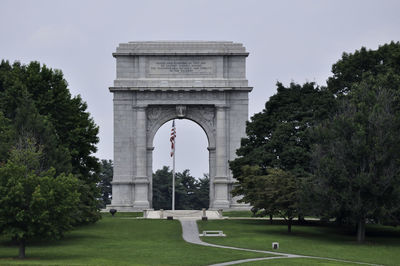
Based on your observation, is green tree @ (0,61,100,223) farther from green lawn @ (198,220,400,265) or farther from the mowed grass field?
green lawn @ (198,220,400,265)

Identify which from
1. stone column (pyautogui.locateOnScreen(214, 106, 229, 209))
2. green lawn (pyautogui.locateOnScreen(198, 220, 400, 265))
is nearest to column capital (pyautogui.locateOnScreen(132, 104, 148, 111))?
stone column (pyautogui.locateOnScreen(214, 106, 229, 209))

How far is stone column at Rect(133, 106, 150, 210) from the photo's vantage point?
8981 cm

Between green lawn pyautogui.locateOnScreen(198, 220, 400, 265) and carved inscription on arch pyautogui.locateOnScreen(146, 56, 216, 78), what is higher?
carved inscription on arch pyautogui.locateOnScreen(146, 56, 216, 78)

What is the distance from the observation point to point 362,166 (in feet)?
182

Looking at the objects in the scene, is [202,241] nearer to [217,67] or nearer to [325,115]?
[325,115]

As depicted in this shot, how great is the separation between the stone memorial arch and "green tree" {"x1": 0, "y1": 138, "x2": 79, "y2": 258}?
4521 centimetres

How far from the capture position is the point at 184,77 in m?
91.1

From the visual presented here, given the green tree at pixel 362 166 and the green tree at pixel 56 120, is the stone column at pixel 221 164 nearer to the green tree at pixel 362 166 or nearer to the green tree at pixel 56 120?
the green tree at pixel 56 120

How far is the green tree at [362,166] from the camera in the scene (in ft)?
178

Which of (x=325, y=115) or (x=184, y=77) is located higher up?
(x=184, y=77)

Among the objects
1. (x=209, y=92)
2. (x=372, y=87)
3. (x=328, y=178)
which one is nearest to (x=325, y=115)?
(x=372, y=87)

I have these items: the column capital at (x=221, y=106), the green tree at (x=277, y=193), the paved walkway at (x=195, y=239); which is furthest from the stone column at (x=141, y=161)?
the green tree at (x=277, y=193)

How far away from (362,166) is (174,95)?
128ft

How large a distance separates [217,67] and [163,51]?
669 centimetres
